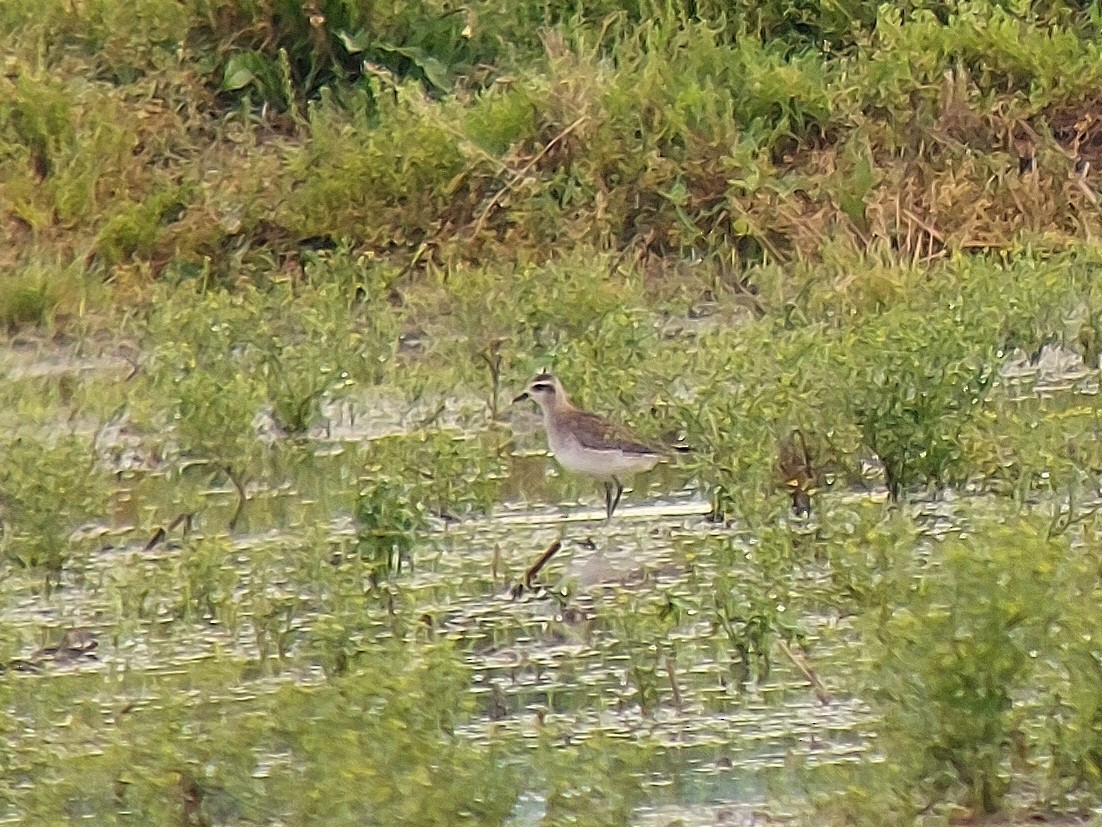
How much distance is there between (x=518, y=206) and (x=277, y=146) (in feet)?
4.01

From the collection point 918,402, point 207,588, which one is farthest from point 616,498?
point 207,588

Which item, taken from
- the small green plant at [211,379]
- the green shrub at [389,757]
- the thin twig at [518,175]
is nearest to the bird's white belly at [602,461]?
the small green plant at [211,379]

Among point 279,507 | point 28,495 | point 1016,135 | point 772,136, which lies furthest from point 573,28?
point 28,495

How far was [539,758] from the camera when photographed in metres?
4.34

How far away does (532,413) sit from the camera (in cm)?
849

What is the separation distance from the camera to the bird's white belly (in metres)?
7.24

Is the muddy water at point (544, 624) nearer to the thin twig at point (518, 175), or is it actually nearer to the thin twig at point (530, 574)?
the thin twig at point (530, 574)

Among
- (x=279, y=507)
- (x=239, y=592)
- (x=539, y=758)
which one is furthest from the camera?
(x=279, y=507)

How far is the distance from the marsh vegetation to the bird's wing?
21cm

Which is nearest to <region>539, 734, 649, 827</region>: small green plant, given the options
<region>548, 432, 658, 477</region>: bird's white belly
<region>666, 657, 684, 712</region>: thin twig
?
<region>666, 657, 684, 712</region>: thin twig

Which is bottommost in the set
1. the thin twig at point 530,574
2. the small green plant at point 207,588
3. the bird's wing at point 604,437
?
the bird's wing at point 604,437

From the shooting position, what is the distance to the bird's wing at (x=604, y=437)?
23.9ft

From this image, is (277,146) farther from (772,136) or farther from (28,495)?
(28,495)

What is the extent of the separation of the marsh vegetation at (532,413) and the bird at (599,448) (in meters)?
0.16
